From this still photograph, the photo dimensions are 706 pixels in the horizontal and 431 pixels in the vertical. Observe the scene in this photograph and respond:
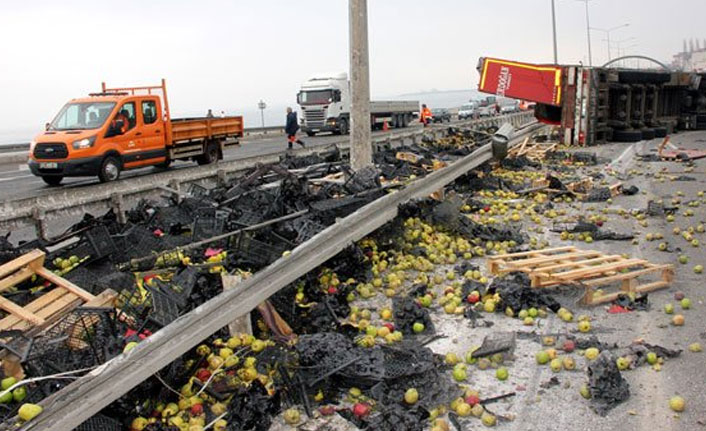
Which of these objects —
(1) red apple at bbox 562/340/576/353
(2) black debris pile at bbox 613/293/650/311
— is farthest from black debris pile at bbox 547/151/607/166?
(1) red apple at bbox 562/340/576/353

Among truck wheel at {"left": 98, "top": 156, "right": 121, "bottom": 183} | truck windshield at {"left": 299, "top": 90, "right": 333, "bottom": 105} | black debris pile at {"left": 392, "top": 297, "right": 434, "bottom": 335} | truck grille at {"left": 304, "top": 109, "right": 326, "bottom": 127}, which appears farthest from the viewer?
truck grille at {"left": 304, "top": 109, "right": 326, "bottom": 127}

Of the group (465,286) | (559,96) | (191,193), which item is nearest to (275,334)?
(465,286)

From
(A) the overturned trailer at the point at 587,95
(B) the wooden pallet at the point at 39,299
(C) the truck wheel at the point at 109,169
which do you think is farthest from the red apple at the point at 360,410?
(A) the overturned trailer at the point at 587,95

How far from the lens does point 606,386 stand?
4.14 metres

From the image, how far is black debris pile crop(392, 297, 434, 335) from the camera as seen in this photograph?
18.1 ft

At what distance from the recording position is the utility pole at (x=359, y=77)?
1123 cm

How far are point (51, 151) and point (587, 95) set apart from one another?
17639 millimetres

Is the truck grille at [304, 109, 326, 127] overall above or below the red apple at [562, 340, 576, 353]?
above

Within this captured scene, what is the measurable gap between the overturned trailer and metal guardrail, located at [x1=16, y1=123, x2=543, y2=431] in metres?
15.7

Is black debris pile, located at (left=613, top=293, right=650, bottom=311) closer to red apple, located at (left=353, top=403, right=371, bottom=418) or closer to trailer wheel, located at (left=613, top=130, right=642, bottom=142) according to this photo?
red apple, located at (left=353, top=403, right=371, bottom=418)

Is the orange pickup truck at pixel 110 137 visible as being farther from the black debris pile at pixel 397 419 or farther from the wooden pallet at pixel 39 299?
the black debris pile at pixel 397 419

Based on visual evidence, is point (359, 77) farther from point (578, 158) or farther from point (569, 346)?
point (578, 158)

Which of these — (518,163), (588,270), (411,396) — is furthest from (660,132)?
(411,396)

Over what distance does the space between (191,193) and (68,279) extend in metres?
4.60
